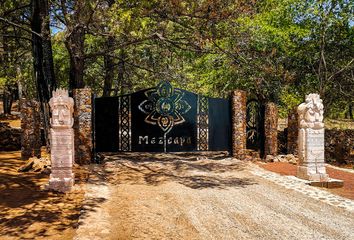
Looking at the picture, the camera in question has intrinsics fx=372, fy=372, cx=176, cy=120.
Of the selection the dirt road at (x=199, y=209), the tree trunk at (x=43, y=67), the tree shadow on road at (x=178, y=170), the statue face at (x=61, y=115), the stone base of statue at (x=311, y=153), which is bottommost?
the dirt road at (x=199, y=209)

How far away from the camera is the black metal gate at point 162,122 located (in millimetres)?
13922

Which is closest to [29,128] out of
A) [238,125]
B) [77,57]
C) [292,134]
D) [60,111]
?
[77,57]

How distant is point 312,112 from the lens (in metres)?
11.4

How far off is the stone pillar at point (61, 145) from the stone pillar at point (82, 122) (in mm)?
3500

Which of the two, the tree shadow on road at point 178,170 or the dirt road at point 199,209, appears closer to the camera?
the dirt road at point 199,209

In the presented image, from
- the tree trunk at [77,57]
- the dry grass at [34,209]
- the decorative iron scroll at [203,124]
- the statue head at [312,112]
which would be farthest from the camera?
the decorative iron scroll at [203,124]

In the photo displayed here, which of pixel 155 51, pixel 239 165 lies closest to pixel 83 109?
pixel 239 165

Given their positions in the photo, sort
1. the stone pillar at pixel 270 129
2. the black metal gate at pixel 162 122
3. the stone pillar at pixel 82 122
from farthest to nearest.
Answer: the stone pillar at pixel 270 129 < the black metal gate at pixel 162 122 < the stone pillar at pixel 82 122

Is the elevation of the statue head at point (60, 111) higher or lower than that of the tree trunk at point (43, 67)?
lower

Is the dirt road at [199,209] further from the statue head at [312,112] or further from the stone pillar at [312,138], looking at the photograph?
the statue head at [312,112]

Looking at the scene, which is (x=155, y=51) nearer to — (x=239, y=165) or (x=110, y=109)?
(x=110, y=109)

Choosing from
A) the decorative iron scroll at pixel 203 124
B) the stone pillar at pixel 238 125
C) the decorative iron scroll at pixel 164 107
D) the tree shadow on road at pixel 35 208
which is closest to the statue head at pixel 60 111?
the tree shadow on road at pixel 35 208

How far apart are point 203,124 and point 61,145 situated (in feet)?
22.9

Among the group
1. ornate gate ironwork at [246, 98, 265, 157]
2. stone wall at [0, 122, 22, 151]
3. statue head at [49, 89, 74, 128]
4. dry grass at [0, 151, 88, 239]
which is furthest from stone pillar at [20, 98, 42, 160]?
ornate gate ironwork at [246, 98, 265, 157]
